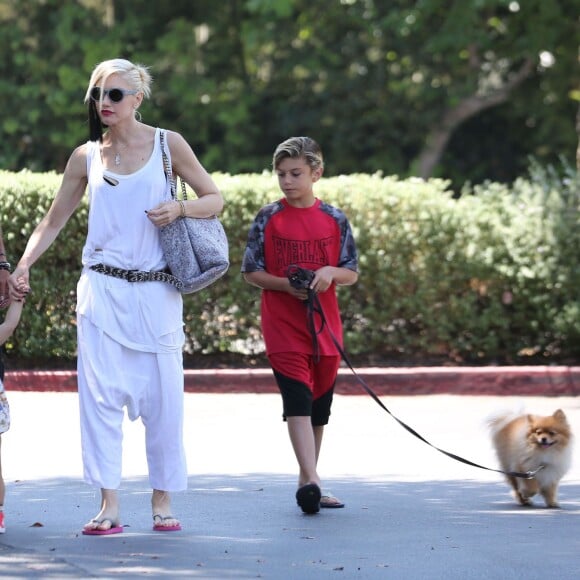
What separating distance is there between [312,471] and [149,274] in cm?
131

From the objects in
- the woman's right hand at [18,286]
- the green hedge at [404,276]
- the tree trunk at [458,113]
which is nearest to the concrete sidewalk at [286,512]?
the woman's right hand at [18,286]

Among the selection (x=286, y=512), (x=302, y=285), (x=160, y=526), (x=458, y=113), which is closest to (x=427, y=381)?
(x=286, y=512)

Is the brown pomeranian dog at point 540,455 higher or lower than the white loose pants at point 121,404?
lower

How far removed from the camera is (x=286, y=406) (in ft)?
23.2

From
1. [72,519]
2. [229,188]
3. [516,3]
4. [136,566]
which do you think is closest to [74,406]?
[229,188]

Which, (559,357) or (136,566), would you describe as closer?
(136,566)

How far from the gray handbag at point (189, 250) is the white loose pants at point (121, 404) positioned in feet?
1.11

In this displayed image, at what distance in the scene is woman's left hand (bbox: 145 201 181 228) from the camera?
247 inches

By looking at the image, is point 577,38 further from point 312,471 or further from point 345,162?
point 312,471

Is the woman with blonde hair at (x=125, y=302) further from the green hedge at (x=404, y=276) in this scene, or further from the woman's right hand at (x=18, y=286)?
the green hedge at (x=404, y=276)

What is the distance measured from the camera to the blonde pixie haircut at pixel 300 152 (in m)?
7.09

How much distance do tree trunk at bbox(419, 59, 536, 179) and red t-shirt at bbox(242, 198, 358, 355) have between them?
21397 millimetres

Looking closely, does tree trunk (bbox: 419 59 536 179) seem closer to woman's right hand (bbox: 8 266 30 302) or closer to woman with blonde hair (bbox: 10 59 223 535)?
woman with blonde hair (bbox: 10 59 223 535)

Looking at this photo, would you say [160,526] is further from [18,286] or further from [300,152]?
[300,152]
